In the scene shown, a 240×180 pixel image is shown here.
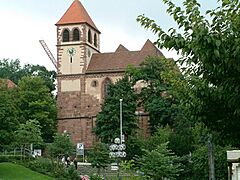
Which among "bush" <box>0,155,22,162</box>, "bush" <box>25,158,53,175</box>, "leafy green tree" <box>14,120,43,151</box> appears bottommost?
"bush" <box>25,158,53,175</box>

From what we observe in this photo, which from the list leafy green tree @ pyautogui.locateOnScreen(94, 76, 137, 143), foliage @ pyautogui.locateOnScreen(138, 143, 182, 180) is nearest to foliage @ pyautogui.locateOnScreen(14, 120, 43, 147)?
leafy green tree @ pyautogui.locateOnScreen(94, 76, 137, 143)

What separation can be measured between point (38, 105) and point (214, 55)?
74.7m

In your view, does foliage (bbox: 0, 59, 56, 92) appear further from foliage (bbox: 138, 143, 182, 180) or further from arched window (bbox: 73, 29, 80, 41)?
foliage (bbox: 138, 143, 182, 180)

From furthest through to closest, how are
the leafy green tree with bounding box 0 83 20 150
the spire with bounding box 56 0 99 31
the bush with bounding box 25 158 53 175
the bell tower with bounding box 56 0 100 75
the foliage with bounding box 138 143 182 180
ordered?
the spire with bounding box 56 0 99 31 < the bell tower with bounding box 56 0 100 75 < the bush with bounding box 25 158 53 175 < the leafy green tree with bounding box 0 83 20 150 < the foliage with bounding box 138 143 182 180

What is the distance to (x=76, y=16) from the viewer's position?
9075cm

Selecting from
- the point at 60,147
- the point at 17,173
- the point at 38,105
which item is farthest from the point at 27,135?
the point at 38,105

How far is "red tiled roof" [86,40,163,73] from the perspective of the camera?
87.4 metres

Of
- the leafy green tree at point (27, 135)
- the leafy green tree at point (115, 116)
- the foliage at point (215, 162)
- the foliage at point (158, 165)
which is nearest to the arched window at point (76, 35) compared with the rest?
the leafy green tree at point (115, 116)

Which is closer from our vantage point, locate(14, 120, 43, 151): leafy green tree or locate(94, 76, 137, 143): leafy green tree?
locate(14, 120, 43, 151): leafy green tree

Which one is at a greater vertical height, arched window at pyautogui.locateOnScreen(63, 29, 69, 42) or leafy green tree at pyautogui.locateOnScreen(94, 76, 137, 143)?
arched window at pyautogui.locateOnScreen(63, 29, 69, 42)

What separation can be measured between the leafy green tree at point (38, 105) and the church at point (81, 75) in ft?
6.43

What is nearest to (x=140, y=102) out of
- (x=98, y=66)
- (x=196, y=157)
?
(x=98, y=66)

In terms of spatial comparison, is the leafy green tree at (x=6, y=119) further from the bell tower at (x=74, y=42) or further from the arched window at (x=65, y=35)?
the arched window at (x=65, y=35)

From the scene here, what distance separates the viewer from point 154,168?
45094mm
